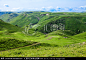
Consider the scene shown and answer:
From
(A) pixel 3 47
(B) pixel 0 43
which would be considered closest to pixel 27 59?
(A) pixel 3 47

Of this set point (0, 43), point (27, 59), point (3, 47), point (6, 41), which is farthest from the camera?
point (6, 41)

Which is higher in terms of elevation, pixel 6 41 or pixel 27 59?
pixel 27 59

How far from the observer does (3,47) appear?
146 feet

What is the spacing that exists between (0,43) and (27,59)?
39.4 meters

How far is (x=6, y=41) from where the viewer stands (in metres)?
50.6

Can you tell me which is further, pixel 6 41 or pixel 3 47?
pixel 6 41

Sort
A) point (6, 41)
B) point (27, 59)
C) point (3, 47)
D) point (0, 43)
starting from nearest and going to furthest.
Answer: point (27, 59)
point (3, 47)
point (0, 43)
point (6, 41)

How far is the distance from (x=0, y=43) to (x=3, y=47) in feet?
16.0

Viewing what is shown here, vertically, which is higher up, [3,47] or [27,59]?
[27,59]

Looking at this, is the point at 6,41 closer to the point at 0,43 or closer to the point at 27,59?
the point at 0,43

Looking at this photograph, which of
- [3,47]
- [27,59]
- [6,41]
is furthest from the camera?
[6,41]

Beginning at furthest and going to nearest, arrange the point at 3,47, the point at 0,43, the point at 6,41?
1. the point at 6,41
2. the point at 0,43
3. the point at 3,47

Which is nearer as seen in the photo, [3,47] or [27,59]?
[27,59]

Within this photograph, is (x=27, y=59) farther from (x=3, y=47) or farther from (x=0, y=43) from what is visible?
(x=0, y=43)
